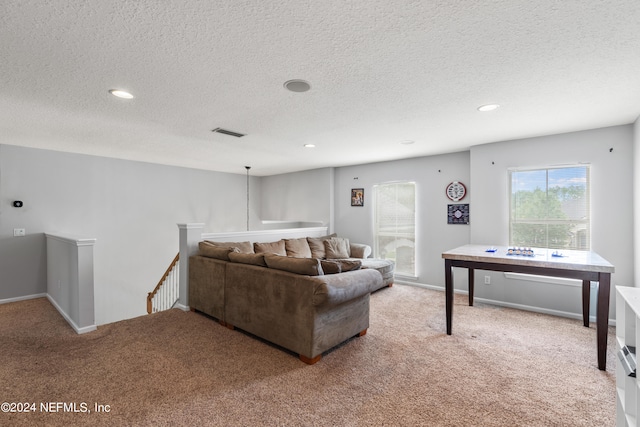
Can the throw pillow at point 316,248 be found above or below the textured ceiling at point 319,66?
below

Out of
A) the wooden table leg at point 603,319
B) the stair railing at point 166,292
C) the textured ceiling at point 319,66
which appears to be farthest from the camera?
the stair railing at point 166,292

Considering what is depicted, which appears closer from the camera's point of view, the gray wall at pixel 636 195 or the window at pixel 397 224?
the gray wall at pixel 636 195

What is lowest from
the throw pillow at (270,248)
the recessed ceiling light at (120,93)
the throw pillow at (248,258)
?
the throw pillow at (270,248)

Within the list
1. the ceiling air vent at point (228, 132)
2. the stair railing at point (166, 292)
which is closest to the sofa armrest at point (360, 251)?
the ceiling air vent at point (228, 132)

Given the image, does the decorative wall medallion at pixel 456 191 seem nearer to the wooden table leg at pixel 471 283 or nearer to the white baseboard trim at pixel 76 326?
the wooden table leg at pixel 471 283

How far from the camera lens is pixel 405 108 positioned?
287 centimetres

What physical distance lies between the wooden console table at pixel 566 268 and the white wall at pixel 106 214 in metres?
5.43

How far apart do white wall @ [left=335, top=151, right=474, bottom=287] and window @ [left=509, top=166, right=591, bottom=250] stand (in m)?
0.60

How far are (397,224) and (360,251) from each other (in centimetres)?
88

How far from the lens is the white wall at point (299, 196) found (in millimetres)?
6500

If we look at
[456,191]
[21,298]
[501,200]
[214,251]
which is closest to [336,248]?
[456,191]

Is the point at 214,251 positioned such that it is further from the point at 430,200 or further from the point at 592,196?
the point at 592,196

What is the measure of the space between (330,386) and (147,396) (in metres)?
1.31

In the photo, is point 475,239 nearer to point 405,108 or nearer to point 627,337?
point 405,108
